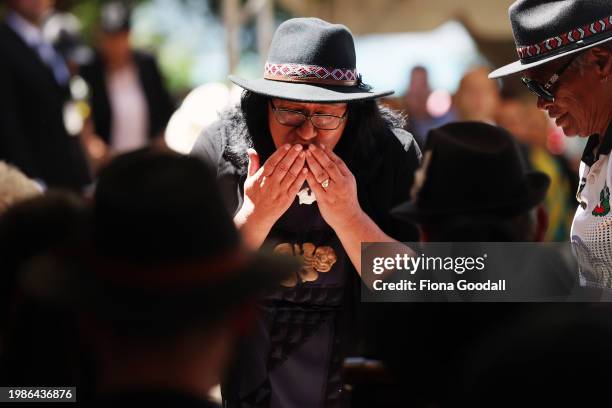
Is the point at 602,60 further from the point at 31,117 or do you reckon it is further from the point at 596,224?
the point at 31,117

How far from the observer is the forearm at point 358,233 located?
9.65 feet

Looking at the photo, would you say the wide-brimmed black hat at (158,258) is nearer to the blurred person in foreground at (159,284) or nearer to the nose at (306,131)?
the blurred person in foreground at (159,284)

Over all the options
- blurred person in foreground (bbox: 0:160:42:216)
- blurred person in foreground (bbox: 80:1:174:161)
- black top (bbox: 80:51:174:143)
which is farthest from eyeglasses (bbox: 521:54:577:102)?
black top (bbox: 80:51:174:143)

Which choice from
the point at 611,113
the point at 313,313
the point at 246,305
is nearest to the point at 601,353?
the point at 246,305

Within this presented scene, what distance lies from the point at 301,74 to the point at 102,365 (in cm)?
145

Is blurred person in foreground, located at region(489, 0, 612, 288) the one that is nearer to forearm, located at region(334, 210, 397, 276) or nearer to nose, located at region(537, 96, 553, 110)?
nose, located at region(537, 96, 553, 110)

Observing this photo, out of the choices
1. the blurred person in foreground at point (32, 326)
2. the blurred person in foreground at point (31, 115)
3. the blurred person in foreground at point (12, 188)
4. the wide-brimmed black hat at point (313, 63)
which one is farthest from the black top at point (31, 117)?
the blurred person in foreground at point (32, 326)

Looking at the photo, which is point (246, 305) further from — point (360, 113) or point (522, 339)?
point (360, 113)

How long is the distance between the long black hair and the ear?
709mm

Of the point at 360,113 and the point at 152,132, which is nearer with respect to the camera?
the point at 360,113

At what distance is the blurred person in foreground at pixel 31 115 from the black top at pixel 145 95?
5.76 feet

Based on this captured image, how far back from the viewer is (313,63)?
3023 millimetres

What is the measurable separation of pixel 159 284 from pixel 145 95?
5.89 meters

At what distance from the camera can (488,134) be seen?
240 cm
